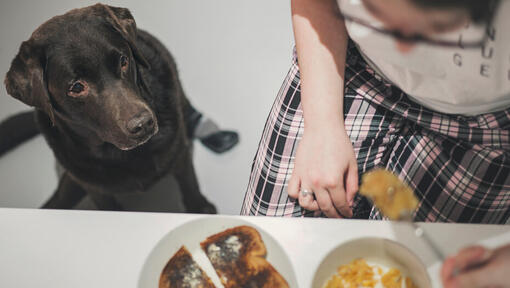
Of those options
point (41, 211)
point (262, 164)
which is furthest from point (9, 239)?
point (262, 164)

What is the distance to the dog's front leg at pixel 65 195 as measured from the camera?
1.11 metres

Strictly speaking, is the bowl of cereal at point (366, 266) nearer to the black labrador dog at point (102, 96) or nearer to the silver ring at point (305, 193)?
the silver ring at point (305, 193)

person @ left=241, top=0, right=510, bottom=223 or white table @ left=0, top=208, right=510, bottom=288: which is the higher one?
person @ left=241, top=0, right=510, bottom=223

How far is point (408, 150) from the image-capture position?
2.31ft

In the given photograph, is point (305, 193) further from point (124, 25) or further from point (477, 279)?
point (124, 25)

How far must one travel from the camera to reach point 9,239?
2.12 feet

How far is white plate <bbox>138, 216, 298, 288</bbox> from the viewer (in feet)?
1.82

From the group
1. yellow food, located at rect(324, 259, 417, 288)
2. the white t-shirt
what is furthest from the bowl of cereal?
the white t-shirt

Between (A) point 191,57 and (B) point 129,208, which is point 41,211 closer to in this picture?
(B) point 129,208

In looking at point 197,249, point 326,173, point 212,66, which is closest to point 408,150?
point 326,173

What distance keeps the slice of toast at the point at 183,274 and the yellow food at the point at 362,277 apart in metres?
0.18

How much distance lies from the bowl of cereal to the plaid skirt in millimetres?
175

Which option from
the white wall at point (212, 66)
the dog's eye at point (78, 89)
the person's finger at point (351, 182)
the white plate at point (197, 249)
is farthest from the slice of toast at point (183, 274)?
the white wall at point (212, 66)

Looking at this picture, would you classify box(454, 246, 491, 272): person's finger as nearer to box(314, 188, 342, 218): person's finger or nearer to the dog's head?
box(314, 188, 342, 218): person's finger
